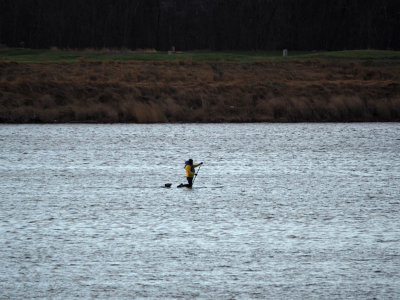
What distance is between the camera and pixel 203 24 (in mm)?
83750

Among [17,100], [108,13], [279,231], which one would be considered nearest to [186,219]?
[279,231]

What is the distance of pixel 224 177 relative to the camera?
21.2 meters

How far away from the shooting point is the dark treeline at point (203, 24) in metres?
78.8

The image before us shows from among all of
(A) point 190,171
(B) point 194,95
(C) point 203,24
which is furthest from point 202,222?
(C) point 203,24

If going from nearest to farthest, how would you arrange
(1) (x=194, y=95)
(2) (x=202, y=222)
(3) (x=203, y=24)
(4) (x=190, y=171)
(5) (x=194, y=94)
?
1. (2) (x=202, y=222)
2. (4) (x=190, y=171)
3. (1) (x=194, y=95)
4. (5) (x=194, y=94)
5. (3) (x=203, y=24)

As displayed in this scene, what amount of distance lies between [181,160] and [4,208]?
9348 millimetres

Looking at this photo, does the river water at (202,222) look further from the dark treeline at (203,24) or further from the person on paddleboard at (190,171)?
the dark treeline at (203,24)

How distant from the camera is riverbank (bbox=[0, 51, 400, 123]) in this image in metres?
39.7

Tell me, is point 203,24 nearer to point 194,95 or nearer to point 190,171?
point 194,95

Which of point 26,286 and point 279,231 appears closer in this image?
point 26,286

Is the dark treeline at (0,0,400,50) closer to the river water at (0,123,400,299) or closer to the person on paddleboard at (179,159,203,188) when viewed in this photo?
the river water at (0,123,400,299)

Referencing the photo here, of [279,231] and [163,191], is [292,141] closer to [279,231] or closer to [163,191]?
[163,191]

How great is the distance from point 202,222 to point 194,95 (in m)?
27.8

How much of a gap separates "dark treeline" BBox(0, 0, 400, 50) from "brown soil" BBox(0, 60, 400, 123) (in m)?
28.3
